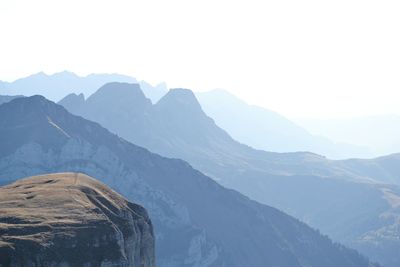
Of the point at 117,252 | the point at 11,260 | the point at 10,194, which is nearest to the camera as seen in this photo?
the point at 11,260

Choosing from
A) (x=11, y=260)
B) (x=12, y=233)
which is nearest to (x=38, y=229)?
(x=12, y=233)

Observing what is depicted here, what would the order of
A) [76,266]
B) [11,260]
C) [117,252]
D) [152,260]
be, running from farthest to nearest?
[152,260] < [117,252] < [76,266] < [11,260]

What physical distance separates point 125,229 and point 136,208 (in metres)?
19.1

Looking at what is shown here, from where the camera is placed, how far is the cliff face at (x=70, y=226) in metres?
133

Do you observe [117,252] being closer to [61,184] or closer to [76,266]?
[76,266]

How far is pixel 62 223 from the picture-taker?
147 metres

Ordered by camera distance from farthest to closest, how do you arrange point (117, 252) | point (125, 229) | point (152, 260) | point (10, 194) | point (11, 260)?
point (152, 260) → point (10, 194) → point (125, 229) → point (117, 252) → point (11, 260)

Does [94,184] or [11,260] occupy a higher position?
[94,184]

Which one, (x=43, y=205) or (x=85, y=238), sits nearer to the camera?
(x=85, y=238)

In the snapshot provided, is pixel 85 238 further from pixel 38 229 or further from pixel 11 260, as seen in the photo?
pixel 11 260

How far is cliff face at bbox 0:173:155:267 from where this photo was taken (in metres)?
133

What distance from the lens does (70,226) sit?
146m

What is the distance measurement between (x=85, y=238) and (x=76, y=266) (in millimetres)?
9135

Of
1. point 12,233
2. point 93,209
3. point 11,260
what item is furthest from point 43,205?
point 11,260
